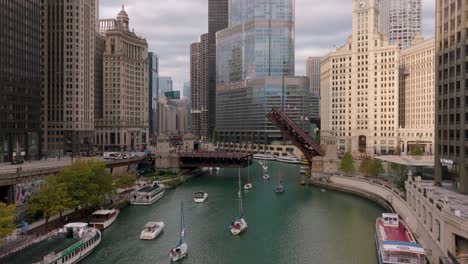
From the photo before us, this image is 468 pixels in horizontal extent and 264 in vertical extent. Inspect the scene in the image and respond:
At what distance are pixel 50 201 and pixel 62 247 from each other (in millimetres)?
8581

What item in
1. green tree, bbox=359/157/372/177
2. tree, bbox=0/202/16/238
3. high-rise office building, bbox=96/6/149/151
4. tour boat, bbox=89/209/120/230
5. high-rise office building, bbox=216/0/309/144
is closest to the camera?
tree, bbox=0/202/16/238

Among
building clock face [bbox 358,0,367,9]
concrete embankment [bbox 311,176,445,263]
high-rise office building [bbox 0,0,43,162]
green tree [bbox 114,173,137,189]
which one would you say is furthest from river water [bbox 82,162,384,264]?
building clock face [bbox 358,0,367,9]

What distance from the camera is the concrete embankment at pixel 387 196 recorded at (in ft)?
118

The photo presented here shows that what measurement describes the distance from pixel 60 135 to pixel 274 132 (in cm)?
8753

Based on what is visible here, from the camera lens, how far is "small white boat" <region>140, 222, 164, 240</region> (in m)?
45.6

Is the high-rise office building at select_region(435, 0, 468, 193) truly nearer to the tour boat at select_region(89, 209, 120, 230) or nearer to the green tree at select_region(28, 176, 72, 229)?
the tour boat at select_region(89, 209, 120, 230)

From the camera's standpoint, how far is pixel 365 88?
12825 centimetres

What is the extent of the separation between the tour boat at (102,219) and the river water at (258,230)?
893 mm

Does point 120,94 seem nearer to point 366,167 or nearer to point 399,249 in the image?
point 366,167

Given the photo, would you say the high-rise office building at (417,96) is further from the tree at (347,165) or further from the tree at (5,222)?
the tree at (5,222)

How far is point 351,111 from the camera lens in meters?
132

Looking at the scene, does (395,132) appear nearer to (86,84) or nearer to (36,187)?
(86,84)

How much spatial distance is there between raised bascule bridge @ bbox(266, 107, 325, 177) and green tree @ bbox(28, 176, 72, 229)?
52.1m

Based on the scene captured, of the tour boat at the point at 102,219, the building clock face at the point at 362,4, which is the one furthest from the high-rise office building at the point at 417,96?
the tour boat at the point at 102,219
